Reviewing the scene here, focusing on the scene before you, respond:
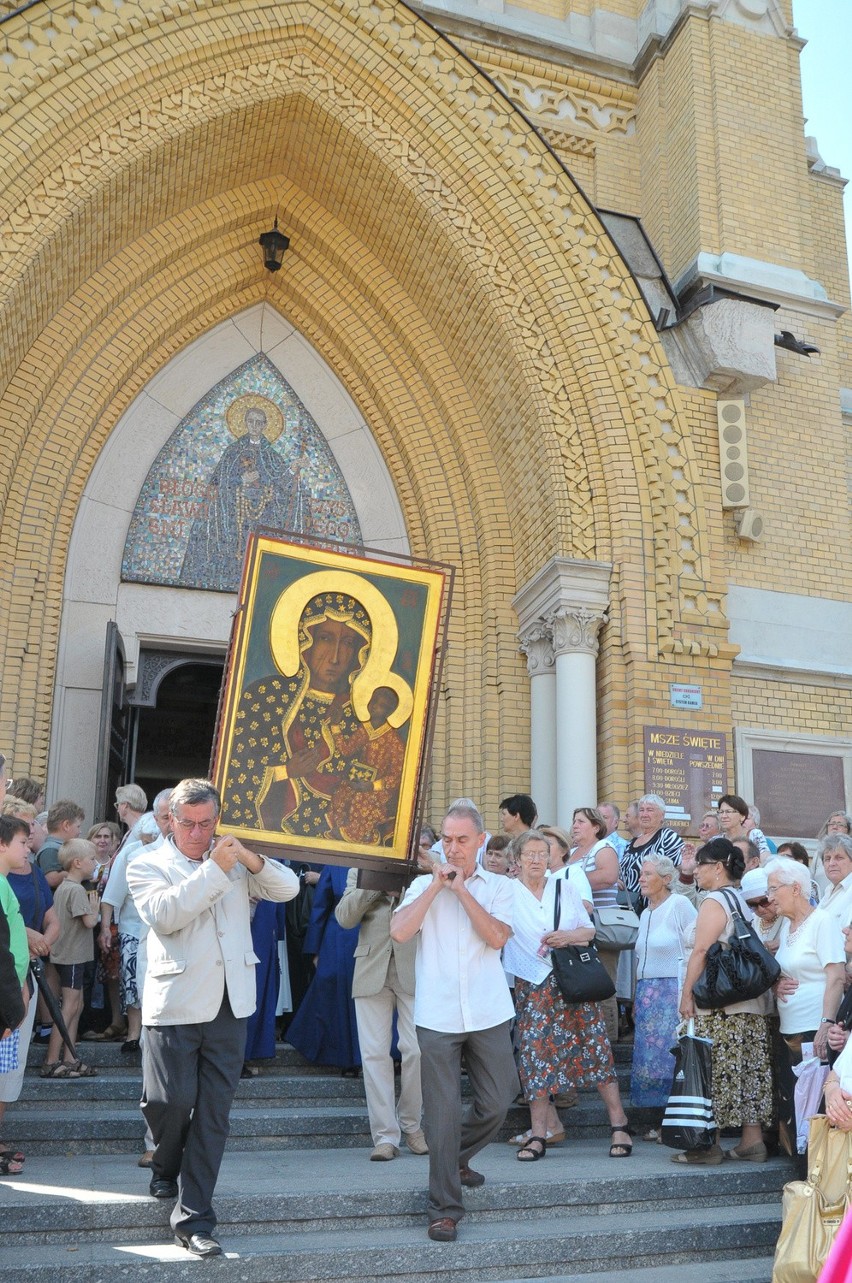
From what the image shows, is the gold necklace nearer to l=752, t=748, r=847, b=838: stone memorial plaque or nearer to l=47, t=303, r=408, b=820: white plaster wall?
l=752, t=748, r=847, b=838: stone memorial plaque

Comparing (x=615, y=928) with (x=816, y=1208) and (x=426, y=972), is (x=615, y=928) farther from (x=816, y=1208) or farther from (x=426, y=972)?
(x=816, y=1208)

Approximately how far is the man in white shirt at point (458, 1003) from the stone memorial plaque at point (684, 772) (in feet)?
15.8

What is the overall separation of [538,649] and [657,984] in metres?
4.39

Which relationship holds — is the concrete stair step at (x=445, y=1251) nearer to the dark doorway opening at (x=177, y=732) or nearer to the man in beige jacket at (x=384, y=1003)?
the man in beige jacket at (x=384, y=1003)

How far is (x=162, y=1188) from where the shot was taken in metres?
4.53

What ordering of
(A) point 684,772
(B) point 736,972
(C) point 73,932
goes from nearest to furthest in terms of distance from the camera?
(B) point 736,972 → (C) point 73,932 → (A) point 684,772

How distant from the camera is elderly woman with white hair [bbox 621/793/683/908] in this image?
7.65 metres

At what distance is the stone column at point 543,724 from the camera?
1023 cm

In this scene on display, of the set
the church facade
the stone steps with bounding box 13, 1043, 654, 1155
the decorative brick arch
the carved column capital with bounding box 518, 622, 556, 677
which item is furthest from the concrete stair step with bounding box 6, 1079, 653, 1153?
the carved column capital with bounding box 518, 622, 556, 677

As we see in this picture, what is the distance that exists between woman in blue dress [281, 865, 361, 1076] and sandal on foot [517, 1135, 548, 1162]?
128cm

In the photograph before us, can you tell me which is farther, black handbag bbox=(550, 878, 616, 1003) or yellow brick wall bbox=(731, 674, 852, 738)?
yellow brick wall bbox=(731, 674, 852, 738)

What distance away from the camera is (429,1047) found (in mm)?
4824

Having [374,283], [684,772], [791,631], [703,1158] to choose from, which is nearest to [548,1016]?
[703,1158]

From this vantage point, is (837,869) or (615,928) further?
(615,928)
